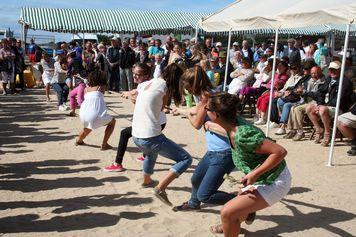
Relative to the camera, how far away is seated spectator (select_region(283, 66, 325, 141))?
8567 mm

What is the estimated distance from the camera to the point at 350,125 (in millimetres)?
7344

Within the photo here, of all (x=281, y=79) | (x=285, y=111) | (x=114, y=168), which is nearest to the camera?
(x=114, y=168)

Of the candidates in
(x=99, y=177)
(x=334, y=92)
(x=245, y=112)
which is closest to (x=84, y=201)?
(x=99, y=177)

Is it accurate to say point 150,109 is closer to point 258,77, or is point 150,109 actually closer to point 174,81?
point 174,81

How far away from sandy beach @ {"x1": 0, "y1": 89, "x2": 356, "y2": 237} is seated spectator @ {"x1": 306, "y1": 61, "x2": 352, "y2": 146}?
33 centimetres

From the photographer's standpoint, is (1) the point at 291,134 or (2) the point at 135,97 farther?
(1) the point at 291,134

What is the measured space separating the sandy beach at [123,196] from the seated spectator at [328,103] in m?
0.33

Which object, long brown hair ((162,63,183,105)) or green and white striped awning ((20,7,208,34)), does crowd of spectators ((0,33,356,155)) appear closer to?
long brown hair ((162,63,183,105))

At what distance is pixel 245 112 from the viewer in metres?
12.1

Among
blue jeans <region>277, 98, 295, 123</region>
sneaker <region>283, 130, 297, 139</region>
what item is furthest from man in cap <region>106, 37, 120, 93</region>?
sneaker <region>283, 130, 297, 139</region>

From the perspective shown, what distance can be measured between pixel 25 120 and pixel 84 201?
630 cm

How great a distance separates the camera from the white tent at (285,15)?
20.9ft

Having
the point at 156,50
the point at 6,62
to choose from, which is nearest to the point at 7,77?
→ the point at 6,62

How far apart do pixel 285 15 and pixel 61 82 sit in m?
6.99
